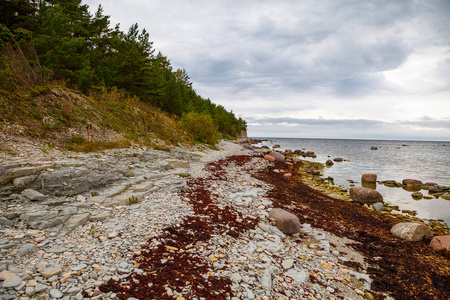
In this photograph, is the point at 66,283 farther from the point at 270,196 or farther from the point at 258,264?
the point at 270,196

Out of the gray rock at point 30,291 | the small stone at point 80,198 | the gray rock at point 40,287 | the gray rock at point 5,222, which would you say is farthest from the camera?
the small stone at point 80,198

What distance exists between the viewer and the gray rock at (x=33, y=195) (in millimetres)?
6500

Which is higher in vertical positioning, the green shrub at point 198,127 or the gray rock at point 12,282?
the green shrub at point 198,127

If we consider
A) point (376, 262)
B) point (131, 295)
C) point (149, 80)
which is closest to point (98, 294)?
point (131, 295)

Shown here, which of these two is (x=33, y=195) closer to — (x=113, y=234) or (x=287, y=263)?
(x=113, y=234)

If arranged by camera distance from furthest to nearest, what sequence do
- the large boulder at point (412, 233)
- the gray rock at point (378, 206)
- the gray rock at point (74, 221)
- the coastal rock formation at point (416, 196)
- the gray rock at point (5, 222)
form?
the coastal rock formation at point (416, 196)
the gray rock at point (378, 206)
the large boulder at point (412, 233)
the gray rock at point (74, 221)
the gray rock at point (5, 222)

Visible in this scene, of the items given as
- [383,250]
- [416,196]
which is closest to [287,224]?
[383,250]

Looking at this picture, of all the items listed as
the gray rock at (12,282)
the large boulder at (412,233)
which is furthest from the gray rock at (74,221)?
the large boulder at (412,233)

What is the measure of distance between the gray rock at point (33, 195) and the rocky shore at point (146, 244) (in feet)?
0.09

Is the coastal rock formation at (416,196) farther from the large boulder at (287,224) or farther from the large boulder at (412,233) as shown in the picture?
the large boulder at (287,224)

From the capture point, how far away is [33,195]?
257 inches

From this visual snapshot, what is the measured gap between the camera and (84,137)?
41.9 feet

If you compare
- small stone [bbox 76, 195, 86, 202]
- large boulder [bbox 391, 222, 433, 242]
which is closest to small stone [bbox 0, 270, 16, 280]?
small stone [bbox 76, 195, 86, 202]

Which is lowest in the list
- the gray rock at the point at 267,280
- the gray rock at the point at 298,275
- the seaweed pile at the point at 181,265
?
the gray rock at the point at 298,275
